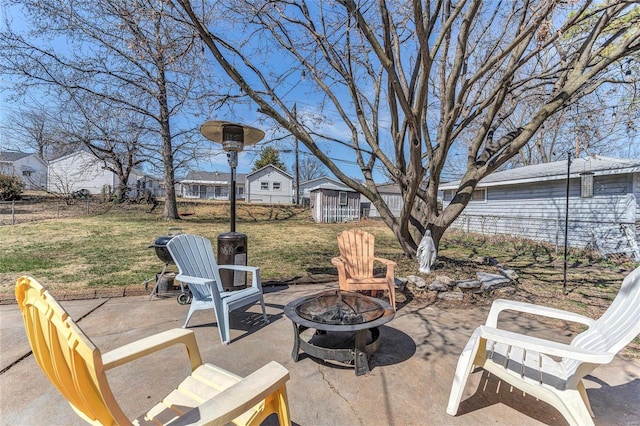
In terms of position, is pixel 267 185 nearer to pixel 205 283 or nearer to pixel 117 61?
pixel 117 61

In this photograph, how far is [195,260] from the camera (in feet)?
11.0

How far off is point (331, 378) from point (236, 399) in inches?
53.8

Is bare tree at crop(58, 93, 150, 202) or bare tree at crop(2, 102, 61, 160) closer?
bare tree at crop(58, 93, 150, 202)

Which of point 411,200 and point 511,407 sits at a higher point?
point 411,200

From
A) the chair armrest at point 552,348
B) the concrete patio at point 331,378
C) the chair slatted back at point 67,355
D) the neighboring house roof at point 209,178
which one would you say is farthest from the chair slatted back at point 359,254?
the neighboring house roof at point 209,178

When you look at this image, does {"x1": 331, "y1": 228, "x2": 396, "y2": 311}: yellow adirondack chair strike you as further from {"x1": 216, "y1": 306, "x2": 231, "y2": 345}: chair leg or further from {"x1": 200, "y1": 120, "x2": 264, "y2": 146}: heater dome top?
{"x1": 200, "y1": 120, "x2": 264, "y2": 146}: heater dome top

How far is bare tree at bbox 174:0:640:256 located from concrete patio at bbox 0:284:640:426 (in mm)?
2514

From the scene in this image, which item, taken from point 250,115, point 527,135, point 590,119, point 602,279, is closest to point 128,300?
point 250,115

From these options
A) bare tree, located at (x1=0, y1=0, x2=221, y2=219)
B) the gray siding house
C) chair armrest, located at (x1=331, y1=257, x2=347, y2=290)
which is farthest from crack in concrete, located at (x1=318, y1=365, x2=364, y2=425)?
the gray siding house

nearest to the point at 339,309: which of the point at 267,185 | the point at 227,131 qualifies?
the point at 227,131

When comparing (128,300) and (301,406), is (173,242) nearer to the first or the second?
(128,300)

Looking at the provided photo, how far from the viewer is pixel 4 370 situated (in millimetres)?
2346

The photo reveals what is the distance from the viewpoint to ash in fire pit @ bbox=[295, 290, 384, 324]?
2445mm

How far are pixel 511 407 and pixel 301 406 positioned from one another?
1.40 metres
